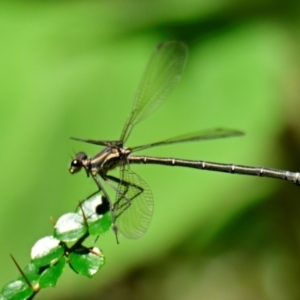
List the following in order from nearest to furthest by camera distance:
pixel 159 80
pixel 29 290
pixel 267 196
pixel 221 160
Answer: pixel 29 290 → pixel 159 80 → pixel 221 160 → pixel 267 196

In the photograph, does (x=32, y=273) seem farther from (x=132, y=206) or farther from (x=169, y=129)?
(x=169, y=129)

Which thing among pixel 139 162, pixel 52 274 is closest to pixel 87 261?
pixel 52 274

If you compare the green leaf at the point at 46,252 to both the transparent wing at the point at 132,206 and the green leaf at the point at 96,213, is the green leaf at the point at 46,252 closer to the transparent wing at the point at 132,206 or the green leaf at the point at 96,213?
the green leaf at the point at 96,213

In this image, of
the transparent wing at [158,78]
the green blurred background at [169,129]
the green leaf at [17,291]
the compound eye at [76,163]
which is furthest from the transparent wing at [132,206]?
the green blurred background at [169,129]

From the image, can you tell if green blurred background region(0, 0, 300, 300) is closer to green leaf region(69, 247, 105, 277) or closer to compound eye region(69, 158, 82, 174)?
compound eye region(69, 158, 82, 174)

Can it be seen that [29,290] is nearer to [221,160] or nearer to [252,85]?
[221,160]

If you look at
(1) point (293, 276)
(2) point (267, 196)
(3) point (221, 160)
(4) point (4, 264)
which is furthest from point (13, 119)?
(1) point (293, 276)
